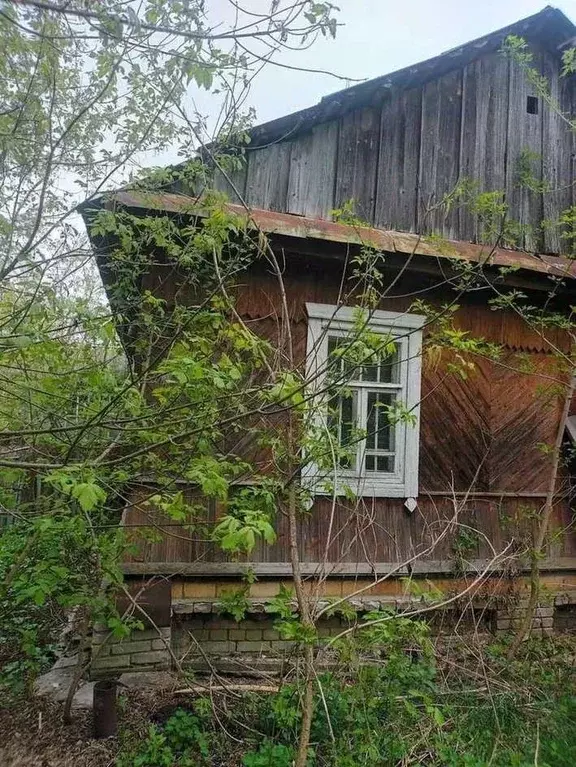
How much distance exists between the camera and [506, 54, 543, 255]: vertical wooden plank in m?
6.77

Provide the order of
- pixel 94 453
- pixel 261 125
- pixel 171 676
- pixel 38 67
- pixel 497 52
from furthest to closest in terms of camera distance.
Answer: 1. pixel 497 52
2. pixel 261 125
3. pixel 171 676
4. pixel 94 453
5. pixel 38 67

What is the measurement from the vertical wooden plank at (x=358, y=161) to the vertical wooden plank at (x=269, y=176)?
2.10 feet

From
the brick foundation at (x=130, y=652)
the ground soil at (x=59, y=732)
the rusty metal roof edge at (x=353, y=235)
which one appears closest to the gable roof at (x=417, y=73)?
the rusty metal roof edge at (x=353, y=235)

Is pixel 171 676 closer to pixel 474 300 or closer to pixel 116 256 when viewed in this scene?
pixel 116 256

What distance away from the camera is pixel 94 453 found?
Result: 11.6ft

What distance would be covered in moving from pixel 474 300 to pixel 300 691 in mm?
4552

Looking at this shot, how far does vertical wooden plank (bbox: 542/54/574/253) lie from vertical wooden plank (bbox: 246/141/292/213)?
3.54 m

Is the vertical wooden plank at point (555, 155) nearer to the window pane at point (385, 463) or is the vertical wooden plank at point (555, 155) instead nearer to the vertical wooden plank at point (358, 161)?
the vertical wooden plank at point (358, 161)

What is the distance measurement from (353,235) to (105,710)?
4286 mm

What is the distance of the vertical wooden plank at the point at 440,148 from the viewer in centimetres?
639

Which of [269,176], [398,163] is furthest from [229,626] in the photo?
[398,163]

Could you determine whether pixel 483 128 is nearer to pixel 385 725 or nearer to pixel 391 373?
pixel 391 373

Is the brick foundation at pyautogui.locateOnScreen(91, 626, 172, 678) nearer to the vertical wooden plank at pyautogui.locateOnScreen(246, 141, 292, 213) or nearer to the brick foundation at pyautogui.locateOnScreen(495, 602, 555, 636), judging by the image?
the brick foundation at pyautogui.locateOnScreen(495, 602, 555, 636)

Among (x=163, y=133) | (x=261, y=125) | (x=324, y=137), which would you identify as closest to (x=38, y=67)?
(x=163, y=133)
